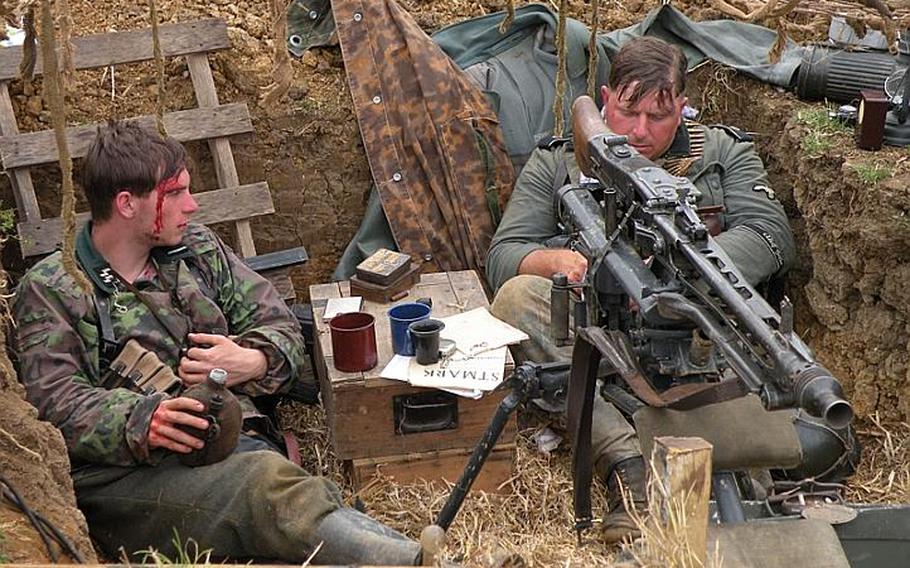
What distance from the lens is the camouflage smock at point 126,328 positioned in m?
4.08

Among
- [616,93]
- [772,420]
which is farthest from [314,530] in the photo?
[616,93]

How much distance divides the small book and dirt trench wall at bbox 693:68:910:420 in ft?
5.84

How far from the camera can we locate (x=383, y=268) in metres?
5.23

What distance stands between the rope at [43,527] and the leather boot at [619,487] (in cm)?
192

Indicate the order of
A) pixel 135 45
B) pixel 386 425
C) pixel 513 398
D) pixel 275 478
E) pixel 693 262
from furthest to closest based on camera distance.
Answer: pixel 135 45
pixel 386 425
pixel 275 478
pixel 513 398
pixel 693 262

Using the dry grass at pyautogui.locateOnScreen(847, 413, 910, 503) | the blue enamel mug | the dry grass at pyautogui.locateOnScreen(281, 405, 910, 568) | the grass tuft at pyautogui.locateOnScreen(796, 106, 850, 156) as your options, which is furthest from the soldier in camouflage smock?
the grass tuft at pyautogui.locateOnScreen(796, 106, 850, 156)

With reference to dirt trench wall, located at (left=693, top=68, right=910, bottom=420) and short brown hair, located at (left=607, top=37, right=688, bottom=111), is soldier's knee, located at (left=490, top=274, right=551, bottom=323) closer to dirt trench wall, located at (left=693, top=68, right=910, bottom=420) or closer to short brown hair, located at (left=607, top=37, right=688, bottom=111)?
short brown hair, located at (left=607, top=37, right=688, bottom=111)

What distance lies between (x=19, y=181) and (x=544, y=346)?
2468 millimetres

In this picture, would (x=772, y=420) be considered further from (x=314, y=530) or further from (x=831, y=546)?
(x=314, y=530)

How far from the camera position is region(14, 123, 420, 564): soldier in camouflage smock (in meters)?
4.01

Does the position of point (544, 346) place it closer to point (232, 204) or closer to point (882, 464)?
point (882, 464)

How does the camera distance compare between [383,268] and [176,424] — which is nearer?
[176,424]

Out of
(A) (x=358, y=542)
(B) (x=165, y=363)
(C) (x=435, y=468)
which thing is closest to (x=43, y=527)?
(A) (x=358, y=542)

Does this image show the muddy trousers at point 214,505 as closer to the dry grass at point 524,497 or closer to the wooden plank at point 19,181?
the dry grass at point 524,497
